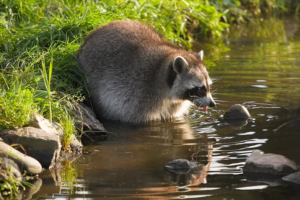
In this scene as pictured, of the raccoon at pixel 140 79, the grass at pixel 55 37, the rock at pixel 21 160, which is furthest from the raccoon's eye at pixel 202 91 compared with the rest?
the rock at pixel 21 160

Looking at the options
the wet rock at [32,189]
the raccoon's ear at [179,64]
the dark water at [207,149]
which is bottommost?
the wet rock at [32,189]

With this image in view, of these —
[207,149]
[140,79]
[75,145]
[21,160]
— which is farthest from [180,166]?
[140,79]

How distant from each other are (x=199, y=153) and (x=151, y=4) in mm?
5027

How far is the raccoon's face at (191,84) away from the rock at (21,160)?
102 inches

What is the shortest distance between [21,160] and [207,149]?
6.41 ft

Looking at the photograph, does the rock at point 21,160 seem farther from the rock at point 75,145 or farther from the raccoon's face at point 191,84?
the raccoon's face at point 191,84

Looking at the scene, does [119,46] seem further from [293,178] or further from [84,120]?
[293,178]

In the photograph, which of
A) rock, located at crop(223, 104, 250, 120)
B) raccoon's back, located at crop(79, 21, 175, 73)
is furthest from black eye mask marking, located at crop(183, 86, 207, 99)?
raccoon's back, located at crop(79, 21, 175, 73)

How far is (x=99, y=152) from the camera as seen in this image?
6492 mm

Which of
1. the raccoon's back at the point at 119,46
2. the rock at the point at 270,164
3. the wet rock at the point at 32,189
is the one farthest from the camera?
the raccoon's back at the point at 119,46

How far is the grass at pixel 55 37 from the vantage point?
660 cm

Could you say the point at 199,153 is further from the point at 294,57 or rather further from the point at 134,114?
the point at 294,57

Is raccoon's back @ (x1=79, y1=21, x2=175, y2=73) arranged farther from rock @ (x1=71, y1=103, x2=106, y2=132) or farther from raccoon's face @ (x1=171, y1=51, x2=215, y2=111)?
rock @ (x1=71, y1=103, x2=106, y2=132)

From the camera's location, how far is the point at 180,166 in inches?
228
